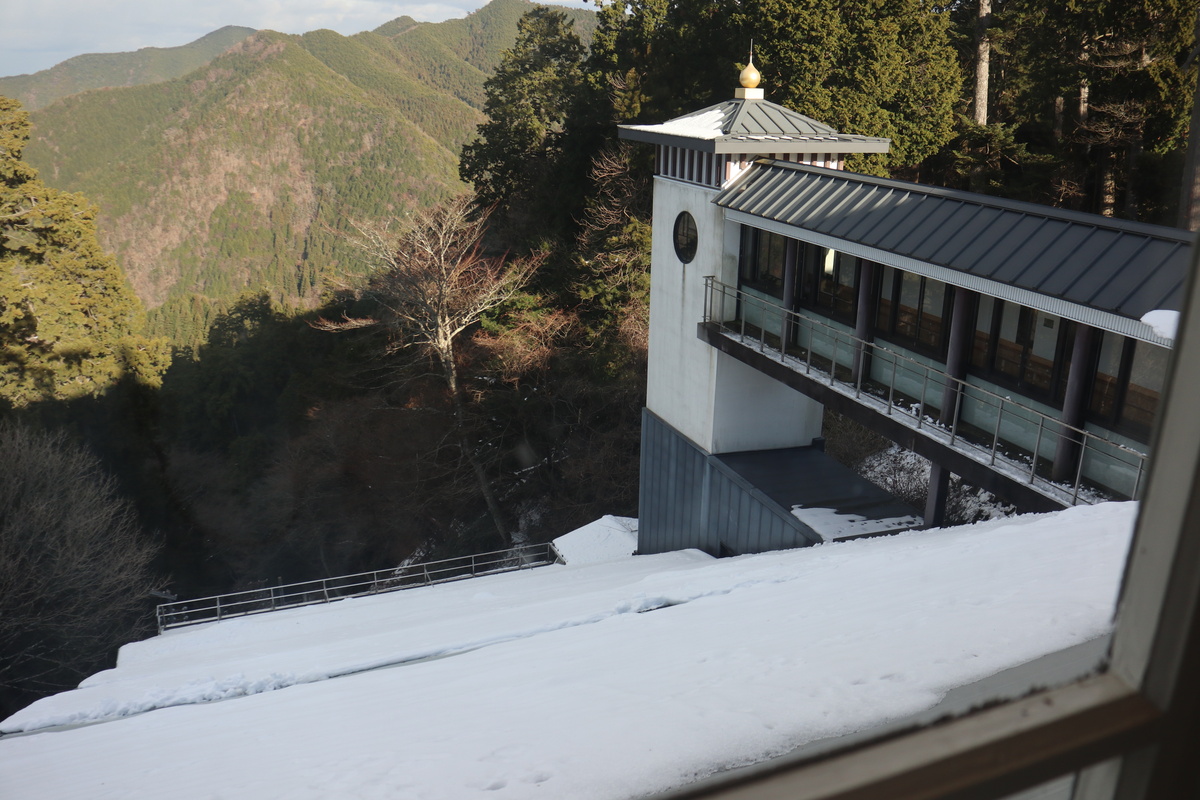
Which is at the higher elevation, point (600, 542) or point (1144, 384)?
point (1144, 384)

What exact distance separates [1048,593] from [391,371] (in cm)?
2365

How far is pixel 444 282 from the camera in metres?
21.1

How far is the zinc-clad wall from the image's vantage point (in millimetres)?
11406

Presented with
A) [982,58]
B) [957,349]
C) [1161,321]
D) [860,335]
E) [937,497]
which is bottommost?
[937,497]

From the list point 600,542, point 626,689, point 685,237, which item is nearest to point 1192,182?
point 685,237

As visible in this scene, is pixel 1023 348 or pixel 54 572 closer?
pixel 1023 348

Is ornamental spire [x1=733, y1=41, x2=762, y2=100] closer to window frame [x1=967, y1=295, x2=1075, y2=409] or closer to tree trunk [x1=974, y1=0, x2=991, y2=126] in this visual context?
window frame [x1=967, y1=295, x2=1075, y2=409]

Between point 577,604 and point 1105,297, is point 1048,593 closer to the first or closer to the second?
point 1105,297

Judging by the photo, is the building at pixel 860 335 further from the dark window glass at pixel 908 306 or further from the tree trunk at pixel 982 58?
the tree trunk at pixel 982 58

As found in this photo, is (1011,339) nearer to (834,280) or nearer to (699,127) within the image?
(834,280)

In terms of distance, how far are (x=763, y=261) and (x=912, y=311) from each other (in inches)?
114

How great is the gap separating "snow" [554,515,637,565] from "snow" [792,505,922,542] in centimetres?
608

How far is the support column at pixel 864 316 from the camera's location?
9.65 metres

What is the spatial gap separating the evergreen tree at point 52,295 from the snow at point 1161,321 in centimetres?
2465
